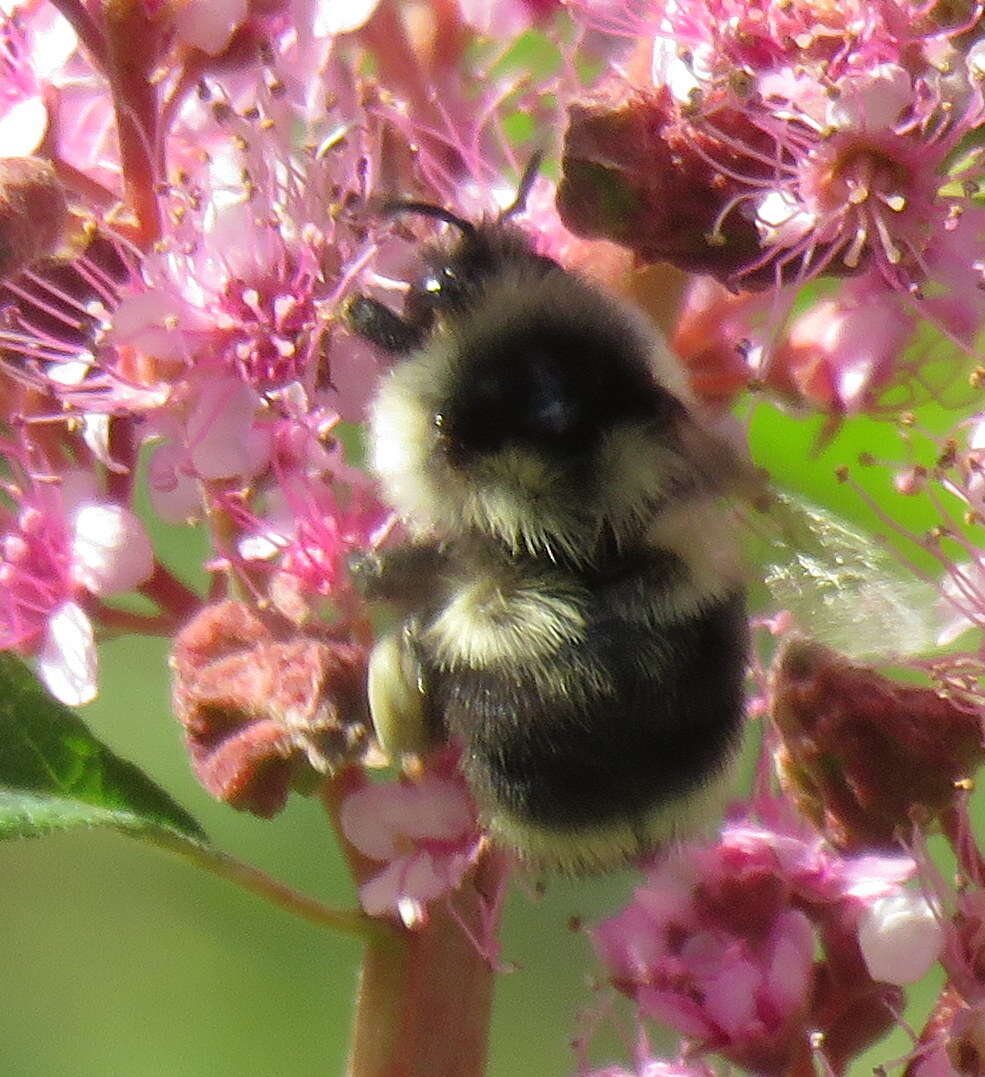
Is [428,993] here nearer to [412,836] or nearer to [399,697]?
[412,836]

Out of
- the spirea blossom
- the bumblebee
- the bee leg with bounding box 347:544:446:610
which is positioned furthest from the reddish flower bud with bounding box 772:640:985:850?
the bee leg with bounding box 347:544:446:610

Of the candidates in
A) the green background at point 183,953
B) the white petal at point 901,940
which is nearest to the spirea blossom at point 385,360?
the white petal at point 901,940

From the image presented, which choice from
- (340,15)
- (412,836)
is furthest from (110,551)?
(340,15)

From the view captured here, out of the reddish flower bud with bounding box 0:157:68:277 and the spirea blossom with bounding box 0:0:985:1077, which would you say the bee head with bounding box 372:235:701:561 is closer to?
the spirea blossom with bounding box 0:0:985:1077

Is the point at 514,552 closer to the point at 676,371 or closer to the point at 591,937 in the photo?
the point at 676,371

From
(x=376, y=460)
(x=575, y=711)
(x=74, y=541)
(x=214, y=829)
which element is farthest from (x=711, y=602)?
(x=214, y=829)

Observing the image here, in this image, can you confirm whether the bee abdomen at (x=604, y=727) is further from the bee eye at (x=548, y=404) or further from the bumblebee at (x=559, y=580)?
the bee eye at (x=548, y=404)
